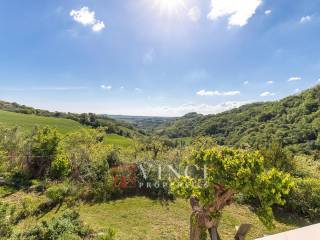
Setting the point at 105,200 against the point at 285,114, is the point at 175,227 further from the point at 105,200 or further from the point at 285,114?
the point at 285,114

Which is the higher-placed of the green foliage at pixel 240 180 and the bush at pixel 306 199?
the green foliage at pixel 240 180

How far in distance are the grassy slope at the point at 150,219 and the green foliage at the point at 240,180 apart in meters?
4.30

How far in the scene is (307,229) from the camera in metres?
5.52

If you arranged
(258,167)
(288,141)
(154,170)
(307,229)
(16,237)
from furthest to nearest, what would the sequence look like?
(288,141)
(154,170)
(16,237)
(307,229)
(258,167)

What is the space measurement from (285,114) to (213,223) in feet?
234

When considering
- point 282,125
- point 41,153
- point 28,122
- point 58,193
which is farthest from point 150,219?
point 282,125

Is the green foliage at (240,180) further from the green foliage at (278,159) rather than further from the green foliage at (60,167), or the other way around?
the green foliage at (60,167)

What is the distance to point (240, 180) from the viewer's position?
5129mm

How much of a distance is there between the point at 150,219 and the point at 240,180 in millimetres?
6717

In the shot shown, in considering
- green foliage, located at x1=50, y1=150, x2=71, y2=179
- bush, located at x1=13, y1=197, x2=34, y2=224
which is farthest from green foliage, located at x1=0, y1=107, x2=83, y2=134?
bush, located at x1=13, y1=197, x2=34, y2=224

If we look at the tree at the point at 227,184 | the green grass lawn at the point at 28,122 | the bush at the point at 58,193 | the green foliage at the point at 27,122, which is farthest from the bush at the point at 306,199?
the green grass lawn at the point at 28,122

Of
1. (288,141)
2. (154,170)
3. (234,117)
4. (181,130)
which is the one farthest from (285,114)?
(154,170)

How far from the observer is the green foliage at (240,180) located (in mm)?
5102

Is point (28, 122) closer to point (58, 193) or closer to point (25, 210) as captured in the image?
point (58, 193)
